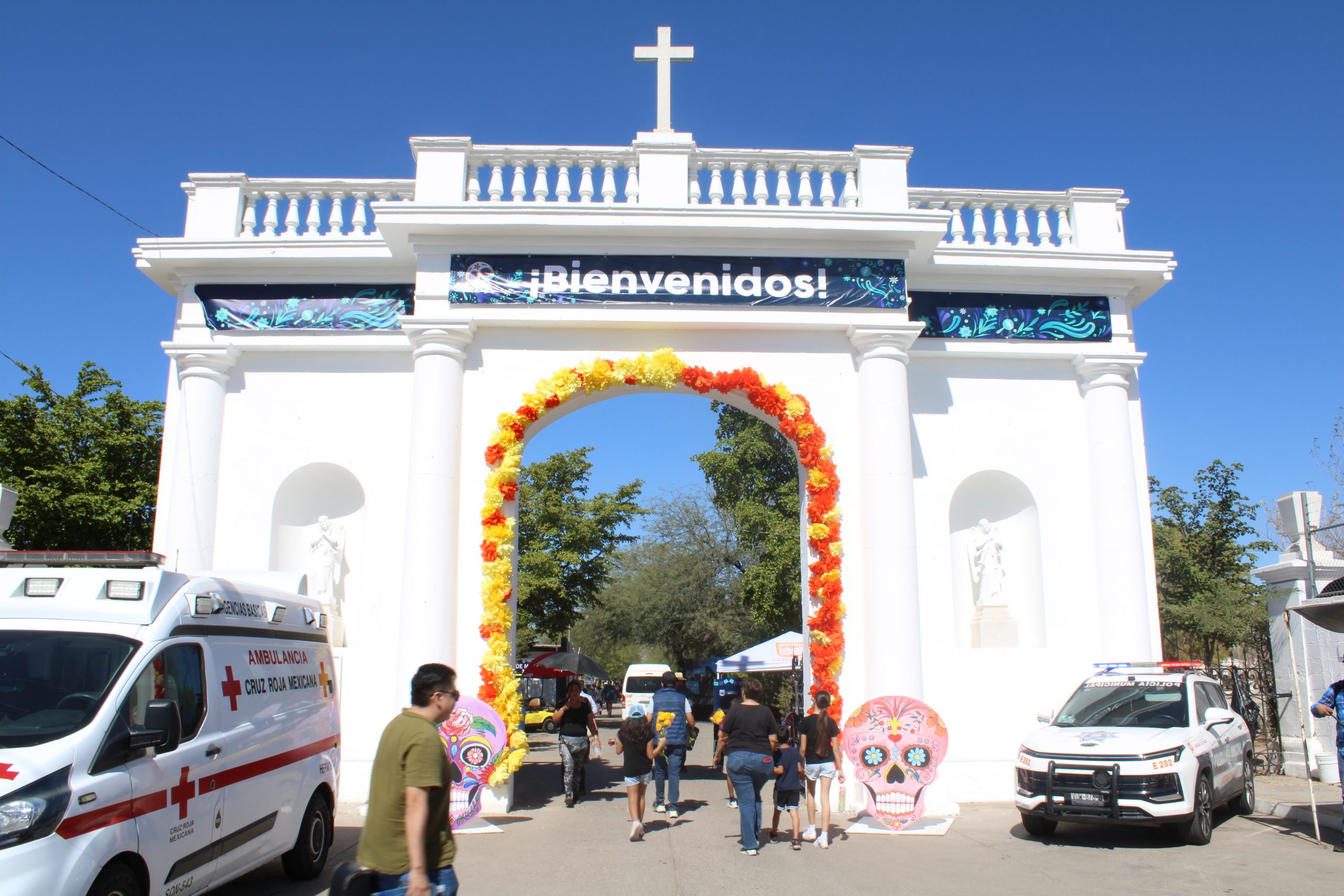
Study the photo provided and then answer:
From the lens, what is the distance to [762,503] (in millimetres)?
32875

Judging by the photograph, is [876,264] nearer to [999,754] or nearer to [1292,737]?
[999,754]

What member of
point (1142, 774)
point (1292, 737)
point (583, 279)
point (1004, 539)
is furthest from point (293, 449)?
point (1292, 737)

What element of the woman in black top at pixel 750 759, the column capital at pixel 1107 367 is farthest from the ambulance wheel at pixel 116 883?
the column capital at pixel 1107 367

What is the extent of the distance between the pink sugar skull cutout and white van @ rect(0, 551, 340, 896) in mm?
2658

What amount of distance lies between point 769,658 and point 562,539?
31.7ft

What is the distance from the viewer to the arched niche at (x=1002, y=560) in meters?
13.1

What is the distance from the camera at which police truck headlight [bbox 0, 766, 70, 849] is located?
→ 15.7 ft

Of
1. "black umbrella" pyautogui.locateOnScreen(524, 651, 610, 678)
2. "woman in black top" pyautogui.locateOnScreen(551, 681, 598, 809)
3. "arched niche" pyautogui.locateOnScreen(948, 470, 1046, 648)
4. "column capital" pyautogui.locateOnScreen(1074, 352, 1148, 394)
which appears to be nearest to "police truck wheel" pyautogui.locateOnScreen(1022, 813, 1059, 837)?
"arched niche" pyautogui.locateOnScreen(948, 470, 1046, 648)

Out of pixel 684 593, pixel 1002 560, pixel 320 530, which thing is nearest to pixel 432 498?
pixel 320 530

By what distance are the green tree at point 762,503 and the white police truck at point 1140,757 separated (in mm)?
18683

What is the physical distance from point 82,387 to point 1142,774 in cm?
2421

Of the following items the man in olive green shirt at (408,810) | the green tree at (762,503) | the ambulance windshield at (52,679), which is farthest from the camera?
the green tree at (762,503)

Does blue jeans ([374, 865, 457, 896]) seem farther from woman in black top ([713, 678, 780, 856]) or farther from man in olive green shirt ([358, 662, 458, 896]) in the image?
woman in black top ([713, 678, 780, 856])

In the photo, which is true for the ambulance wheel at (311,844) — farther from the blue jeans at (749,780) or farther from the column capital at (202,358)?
the column capital at (202,358)
